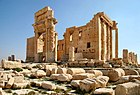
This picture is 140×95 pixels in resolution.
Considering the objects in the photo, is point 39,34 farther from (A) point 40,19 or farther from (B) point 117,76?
(B) point 117,76

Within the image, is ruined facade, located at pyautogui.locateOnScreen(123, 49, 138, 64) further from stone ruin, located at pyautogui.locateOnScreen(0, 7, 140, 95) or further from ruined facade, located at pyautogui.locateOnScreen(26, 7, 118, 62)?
ruined facade, located at pyautogui.locateOnScreen(26, 7, 118, 62)

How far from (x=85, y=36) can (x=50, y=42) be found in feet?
24.9

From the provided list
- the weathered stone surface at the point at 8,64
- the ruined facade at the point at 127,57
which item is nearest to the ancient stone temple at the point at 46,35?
the weathered stone surface at the point at 8,64

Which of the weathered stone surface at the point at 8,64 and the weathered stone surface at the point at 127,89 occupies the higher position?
the weathered stone surface at the point at 8,64

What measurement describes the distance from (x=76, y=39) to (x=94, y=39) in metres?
A: 4.73

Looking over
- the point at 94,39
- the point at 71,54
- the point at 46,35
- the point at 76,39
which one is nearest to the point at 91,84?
the point at 71,54

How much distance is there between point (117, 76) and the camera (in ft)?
32.9

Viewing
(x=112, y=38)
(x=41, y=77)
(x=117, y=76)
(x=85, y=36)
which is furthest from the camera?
(x=112, y=38)

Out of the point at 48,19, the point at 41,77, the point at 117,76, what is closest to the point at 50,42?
the point at 48,19

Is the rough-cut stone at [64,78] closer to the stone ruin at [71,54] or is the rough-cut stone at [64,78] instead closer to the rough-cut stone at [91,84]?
the stone ruin at [71,54]

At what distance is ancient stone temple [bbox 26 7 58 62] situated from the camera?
79.5 ft

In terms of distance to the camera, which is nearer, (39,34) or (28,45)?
(39,34)

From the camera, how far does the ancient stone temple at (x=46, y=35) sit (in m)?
24.2

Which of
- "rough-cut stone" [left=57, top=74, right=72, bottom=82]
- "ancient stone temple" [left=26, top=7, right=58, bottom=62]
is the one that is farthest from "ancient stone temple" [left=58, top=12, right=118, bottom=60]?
"rough-cut stone" [left=57, top=74, right=72, bottom=82]
